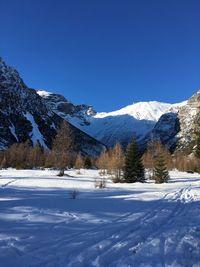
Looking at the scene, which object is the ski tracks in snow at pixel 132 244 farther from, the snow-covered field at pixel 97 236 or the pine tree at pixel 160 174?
the pine tree at pixel 160 174

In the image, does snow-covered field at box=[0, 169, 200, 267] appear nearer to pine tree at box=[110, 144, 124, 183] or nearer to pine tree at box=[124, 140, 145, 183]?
pine tree at box=[124, 140, 145, 183]

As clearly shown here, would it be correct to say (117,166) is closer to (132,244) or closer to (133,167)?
(133,167)

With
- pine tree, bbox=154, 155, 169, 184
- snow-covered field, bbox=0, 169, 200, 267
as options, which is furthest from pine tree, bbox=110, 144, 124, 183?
snow-covered field, bbox=0, 169, 200, 267

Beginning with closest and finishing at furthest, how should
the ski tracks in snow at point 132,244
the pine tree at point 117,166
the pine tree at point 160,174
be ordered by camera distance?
the ski tracks in snow at point 132,244
the pine tree at point 160,174
the pine tree at point 117,166

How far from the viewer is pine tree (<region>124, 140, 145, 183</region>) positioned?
4341 cm

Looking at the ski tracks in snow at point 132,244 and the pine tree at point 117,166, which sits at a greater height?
the pine tree at point 117,166

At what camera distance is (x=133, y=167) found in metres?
43.8

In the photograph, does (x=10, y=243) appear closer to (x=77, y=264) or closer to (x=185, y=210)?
(x=77, y=264)

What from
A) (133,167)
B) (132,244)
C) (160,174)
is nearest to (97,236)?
(132,244)

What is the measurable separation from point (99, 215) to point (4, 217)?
141 inches

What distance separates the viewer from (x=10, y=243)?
8.99m

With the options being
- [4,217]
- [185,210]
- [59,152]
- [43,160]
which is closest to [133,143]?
[59,152]

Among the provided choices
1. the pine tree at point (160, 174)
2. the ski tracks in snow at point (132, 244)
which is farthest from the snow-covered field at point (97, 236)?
the pine tree at point (160, 174)

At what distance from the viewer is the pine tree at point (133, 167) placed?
142 ft
